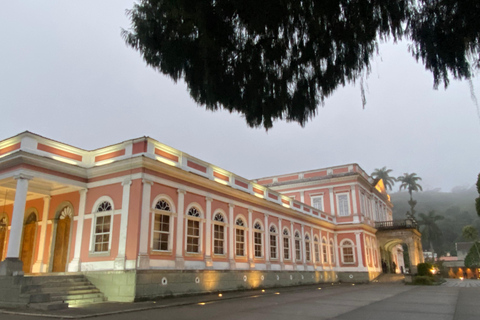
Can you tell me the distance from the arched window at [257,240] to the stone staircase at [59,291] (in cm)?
925

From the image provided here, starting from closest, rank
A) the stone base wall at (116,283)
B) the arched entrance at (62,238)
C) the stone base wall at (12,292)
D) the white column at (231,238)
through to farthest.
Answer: the stone base wall at (12,292)
the stone base wall at (116,283)
the arched entrance at (62,238)
the white column at (231,238)

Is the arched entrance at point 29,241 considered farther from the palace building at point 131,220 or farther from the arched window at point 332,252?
the arched window at point 332,252

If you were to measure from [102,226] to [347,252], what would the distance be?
888 inches

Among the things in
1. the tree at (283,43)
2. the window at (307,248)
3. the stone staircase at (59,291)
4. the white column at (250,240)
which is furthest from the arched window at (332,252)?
the tree at (283,43)

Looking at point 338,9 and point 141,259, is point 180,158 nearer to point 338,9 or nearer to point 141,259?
point 141,259

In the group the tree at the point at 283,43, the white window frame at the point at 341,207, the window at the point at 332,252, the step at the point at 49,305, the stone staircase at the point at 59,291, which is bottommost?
the step at the point at 49,305

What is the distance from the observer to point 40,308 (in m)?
9.58

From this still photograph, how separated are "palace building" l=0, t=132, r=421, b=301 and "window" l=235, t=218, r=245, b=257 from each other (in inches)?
2.0

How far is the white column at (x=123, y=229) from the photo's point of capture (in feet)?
40.8

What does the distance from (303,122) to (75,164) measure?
1120 cm

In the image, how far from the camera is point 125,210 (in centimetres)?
1311

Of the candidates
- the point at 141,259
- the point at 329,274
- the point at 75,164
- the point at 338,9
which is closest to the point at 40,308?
the point at 141,259

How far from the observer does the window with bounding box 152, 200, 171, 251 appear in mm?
13570

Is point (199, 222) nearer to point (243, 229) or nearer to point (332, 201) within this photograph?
point (243, 229)
